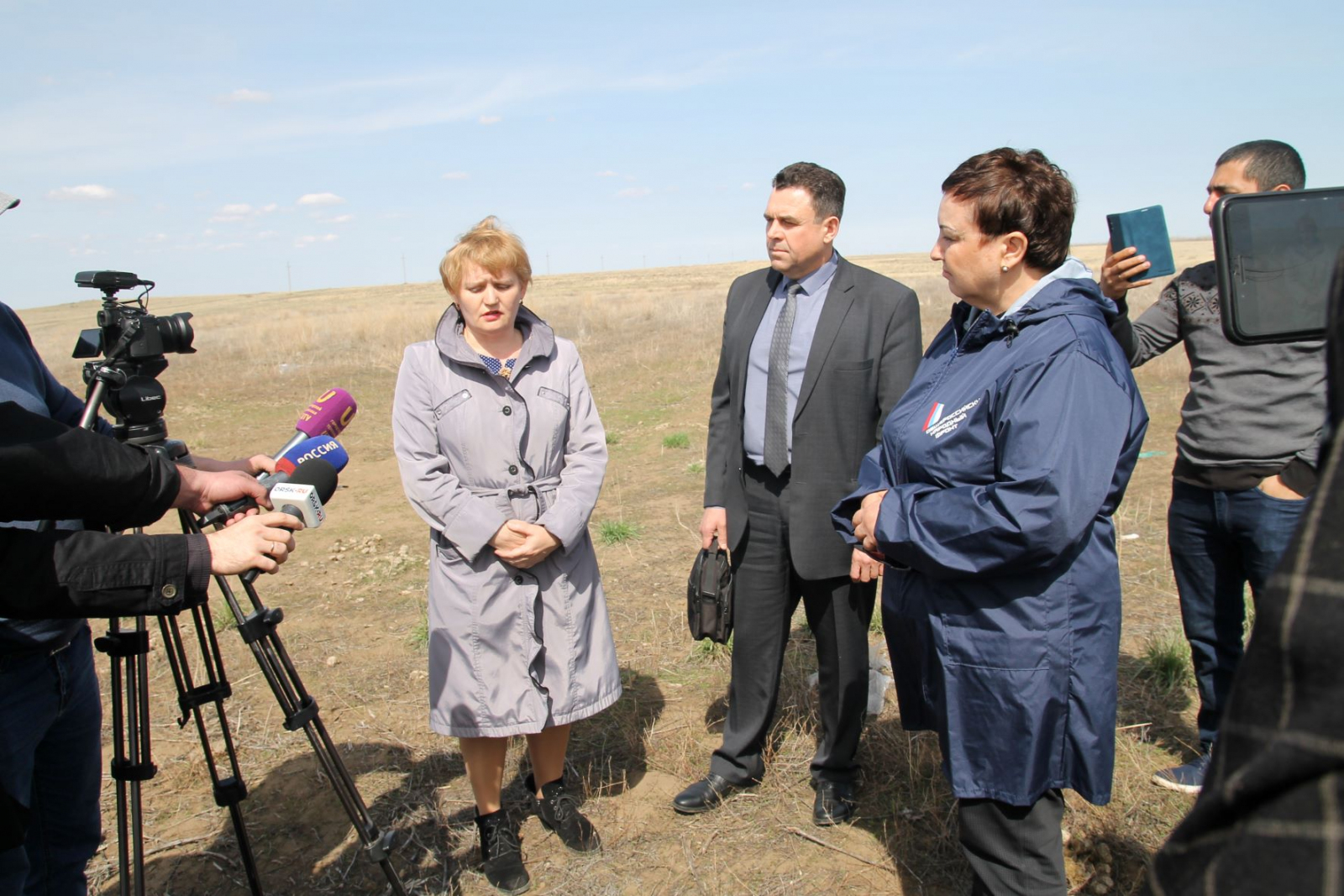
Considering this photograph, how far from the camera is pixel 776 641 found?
11.5ft

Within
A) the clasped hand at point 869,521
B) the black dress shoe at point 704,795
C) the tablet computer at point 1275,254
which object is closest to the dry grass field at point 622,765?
the black dress shoe at point 704,795

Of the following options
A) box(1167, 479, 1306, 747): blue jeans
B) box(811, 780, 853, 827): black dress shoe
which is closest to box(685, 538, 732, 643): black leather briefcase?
box(811, 780, 853, 827): black dress shoe

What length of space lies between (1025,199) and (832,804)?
230 centimetres

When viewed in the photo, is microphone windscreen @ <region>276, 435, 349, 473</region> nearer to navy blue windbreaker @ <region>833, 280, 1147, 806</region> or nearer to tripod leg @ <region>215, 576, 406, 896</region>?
tripod leg @ <region>215, 576, 406, 896</region>

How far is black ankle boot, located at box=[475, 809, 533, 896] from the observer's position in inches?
119

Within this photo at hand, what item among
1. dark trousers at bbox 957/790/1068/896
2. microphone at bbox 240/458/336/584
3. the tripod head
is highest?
the tripod head

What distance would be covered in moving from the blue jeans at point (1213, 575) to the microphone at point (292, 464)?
3053 mm

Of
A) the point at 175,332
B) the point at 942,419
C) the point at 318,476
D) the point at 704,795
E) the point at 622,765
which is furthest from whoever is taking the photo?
the point at 622,765

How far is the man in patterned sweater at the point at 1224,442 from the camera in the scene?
313cm

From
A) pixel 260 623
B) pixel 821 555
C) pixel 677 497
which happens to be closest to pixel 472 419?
pixel 260 623

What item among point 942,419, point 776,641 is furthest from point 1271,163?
point 776,641

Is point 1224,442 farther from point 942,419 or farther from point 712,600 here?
point 712,600

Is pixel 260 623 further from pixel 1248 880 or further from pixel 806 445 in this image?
pixel 1248 880

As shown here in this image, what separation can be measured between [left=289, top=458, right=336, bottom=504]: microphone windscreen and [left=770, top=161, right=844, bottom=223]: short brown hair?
2140 millimetres
